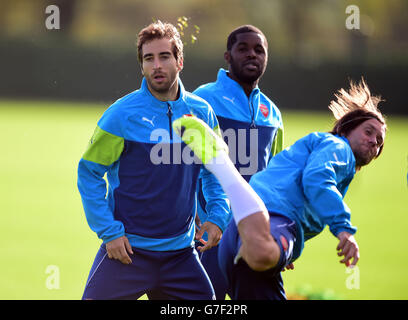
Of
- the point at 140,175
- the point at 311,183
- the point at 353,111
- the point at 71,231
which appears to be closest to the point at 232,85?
the point at 353,111

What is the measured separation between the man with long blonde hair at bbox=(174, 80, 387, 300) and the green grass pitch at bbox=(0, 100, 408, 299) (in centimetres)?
282

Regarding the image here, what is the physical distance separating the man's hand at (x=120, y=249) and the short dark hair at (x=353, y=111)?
1.52m

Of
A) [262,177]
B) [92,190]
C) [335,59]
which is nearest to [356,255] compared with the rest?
[262,177]

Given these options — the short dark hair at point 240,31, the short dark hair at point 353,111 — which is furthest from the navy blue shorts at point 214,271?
the short dark hair at point 240,31

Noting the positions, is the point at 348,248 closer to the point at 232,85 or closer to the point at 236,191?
the point at 236,191

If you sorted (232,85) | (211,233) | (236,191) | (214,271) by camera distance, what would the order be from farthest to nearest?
(232,85) → (214,271) → (211,233) → (236,191)

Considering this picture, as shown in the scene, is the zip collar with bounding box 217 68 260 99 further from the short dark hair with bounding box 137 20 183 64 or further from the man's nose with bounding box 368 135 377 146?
the man's nose with bounding box 368 135 377 146

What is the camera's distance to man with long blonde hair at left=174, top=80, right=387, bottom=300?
3.17 metres

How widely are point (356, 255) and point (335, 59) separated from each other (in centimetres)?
3300

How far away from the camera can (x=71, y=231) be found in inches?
400

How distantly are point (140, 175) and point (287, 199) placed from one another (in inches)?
39.6

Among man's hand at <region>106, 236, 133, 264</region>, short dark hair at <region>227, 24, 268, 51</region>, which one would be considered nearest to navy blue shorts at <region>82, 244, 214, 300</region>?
man's hand at <region>106, 236, 133, 264</region>

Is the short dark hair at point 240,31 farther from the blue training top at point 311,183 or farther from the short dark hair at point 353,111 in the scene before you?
the blue training top at point 311,183

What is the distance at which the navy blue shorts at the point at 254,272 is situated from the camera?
3.54 m
